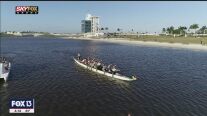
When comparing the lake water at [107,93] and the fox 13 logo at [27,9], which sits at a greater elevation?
the fox 13 logo at [27,9]

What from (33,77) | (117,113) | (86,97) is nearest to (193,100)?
(117,113)

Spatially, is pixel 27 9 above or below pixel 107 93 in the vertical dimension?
above

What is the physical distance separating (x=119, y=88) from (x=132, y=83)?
4.24m

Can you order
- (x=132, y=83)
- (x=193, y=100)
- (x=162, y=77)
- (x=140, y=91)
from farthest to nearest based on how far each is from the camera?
(x=162, y=77) → (x=132, y=83) → (x=140, y=91) → (x=193, y=100)

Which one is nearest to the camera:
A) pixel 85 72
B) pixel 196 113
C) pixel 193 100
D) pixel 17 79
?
pixel 196 113

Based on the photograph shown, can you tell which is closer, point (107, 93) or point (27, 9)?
point (27, 9)

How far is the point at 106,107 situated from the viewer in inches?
1275

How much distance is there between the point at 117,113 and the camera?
30203 mm

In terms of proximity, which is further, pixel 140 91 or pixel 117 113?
pixel 140 91

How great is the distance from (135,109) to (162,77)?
2234cm

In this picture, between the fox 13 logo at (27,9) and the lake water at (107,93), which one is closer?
the fox 13 logo at (27,9)

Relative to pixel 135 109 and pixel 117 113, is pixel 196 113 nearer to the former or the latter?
pixel 135 109

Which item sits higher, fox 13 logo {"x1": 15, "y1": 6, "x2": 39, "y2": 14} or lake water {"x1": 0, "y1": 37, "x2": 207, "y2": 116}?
fox 13 logo {"x1": 15, "y1": 6, "x2": 39, "y2": 14}

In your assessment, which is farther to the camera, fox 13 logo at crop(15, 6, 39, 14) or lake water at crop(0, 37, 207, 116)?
Answer: lake water at crop(0, 37, 207, 116)
